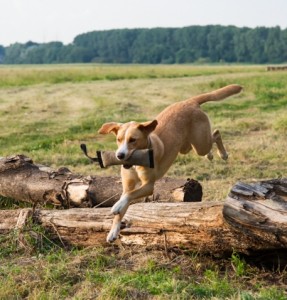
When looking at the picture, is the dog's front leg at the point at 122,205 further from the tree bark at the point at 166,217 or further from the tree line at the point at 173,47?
the tree line at the point at 173,47

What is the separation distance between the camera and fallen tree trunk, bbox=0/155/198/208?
7.46 meters

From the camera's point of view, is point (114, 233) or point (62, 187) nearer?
point (114, 233)

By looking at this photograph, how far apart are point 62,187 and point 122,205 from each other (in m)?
1.98

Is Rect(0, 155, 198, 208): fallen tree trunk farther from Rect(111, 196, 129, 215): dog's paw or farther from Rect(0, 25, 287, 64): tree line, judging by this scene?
Rect(0, 25, 287, 64): tree line

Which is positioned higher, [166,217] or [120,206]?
[120,206]

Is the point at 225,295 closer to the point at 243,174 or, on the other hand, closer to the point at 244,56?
the point at 243,174

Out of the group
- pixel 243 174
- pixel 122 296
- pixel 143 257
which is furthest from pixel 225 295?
pixel 243 174

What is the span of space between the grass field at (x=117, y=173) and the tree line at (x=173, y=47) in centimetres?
9541

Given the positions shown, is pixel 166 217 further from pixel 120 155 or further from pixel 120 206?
pixel 120 155

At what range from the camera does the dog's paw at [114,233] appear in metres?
6.03

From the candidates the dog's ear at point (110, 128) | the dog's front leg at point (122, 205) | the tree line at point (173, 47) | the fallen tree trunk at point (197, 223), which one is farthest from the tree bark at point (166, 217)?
the tree line at point (173, 47)

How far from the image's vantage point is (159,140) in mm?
6668

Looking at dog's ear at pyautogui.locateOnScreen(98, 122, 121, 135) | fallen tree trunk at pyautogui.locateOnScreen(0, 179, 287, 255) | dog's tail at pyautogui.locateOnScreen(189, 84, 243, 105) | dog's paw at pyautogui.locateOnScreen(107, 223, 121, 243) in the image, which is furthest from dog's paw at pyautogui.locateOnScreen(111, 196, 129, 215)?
dog's tail at pyautogui.locateOnScreen(189, 84, 243, 105)

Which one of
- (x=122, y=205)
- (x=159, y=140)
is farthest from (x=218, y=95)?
(x=122, y=205)
